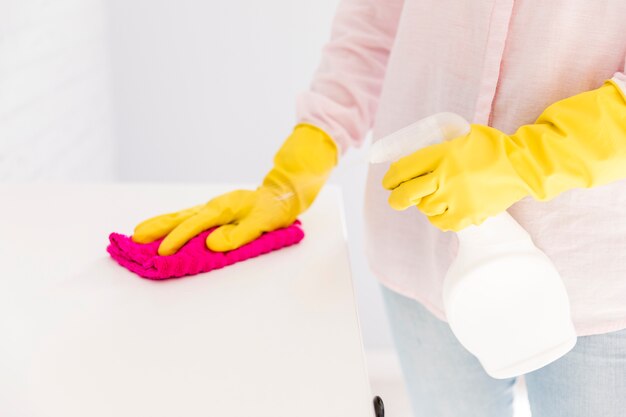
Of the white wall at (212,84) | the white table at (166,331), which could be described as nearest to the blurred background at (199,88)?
the white wall at (212,84)

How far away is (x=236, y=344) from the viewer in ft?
2.60

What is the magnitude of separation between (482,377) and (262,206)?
14.7 inches

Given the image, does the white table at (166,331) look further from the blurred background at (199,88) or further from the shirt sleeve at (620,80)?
the blurred background at (199,88)

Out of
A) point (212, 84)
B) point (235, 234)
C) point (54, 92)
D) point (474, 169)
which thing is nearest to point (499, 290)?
point (474, 169)

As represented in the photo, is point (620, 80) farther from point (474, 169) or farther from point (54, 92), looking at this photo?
point (54, 92)

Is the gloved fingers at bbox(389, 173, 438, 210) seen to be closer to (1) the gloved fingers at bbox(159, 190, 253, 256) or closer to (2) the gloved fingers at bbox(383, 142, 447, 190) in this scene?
(2) the gloved fingers at bbox(383, 142, 447, 190)

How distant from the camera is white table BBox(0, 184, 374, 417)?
689 mm

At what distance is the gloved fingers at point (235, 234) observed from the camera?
100cm

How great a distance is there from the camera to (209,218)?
3.40ft

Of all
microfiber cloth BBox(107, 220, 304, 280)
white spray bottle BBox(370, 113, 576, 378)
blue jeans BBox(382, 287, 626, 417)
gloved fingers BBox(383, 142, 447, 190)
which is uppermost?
gloved fingers BBox(383, 142, 447, 190)

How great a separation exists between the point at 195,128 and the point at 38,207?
140 cm

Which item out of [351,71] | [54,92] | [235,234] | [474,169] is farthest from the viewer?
[54,92]

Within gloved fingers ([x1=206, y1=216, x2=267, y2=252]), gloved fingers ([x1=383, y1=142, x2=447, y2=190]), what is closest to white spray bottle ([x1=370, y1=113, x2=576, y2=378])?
gloved fingers ([x1=383, y1=142, x2=447, y2=190])

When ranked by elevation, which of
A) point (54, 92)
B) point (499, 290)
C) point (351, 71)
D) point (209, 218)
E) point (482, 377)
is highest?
point (54, 92)
